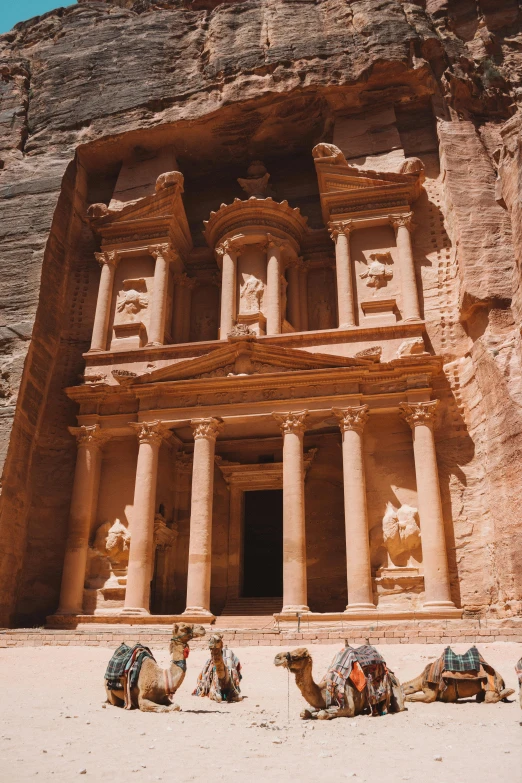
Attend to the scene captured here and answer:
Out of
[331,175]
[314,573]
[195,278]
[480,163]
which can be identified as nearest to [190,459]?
[314,573]

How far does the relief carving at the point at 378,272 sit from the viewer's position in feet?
65.4

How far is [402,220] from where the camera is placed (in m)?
20.2

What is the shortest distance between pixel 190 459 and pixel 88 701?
12.0 m

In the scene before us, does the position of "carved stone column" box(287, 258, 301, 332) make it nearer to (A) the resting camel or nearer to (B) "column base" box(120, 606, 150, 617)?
(B) "column base" box(120, 606, 150, 617)

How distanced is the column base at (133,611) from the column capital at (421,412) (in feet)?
25.5

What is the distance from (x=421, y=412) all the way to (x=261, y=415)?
13.1 ft

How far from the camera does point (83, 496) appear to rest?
719 inches

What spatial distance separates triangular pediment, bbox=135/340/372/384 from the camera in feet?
58.7

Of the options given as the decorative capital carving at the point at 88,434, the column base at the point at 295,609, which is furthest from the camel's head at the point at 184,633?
the decorative capital carving at the point at 88,434

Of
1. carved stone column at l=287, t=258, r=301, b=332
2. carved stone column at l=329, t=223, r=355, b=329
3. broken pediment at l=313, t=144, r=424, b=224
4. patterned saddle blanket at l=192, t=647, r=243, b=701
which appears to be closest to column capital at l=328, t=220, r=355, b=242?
carved stone column at l=329, t=223, r=355, b=329

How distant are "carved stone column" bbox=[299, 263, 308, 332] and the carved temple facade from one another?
0.28 feet

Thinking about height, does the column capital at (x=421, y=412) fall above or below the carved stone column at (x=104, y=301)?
below

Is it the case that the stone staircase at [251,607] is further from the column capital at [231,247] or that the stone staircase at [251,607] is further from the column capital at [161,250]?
the column capital at [161,250]

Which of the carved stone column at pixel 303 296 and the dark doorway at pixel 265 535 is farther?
the dark doorway at pixel 265 535
